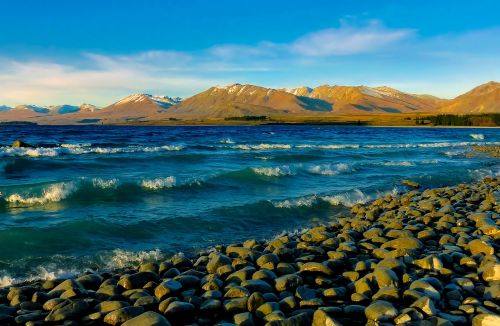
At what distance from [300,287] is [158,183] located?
42.4 ft

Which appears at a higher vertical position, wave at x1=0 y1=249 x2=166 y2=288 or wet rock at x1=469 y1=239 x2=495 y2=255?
wet rock at x1=469 y1=239 x2=495 y2=255

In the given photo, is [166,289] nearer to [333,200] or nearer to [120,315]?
[120,315]

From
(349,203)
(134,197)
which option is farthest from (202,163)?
(349,203)

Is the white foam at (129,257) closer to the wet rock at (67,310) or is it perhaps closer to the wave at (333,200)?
the wet rock at (67,310)

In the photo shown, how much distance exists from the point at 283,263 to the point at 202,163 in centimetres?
2245

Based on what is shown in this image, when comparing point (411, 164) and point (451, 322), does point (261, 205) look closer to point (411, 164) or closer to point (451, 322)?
point (451, 322)

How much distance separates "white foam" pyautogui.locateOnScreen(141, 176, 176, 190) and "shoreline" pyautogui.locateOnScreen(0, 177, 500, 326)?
9108 millimetres

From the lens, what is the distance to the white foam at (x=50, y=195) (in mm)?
15164

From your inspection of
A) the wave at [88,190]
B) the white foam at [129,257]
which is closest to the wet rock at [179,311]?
the white foam at [129,257]

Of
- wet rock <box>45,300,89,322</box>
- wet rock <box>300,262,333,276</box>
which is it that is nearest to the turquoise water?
wet rock <box>45,300,89,322</box>

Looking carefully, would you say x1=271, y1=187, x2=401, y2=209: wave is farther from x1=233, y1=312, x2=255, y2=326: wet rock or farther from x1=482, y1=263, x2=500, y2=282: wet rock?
x1=233, y1=312, x2=255, y2=326: wet rock

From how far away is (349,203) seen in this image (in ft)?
53.8

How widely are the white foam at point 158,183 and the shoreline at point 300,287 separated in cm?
911

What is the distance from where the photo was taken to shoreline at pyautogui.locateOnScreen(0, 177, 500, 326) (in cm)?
565
